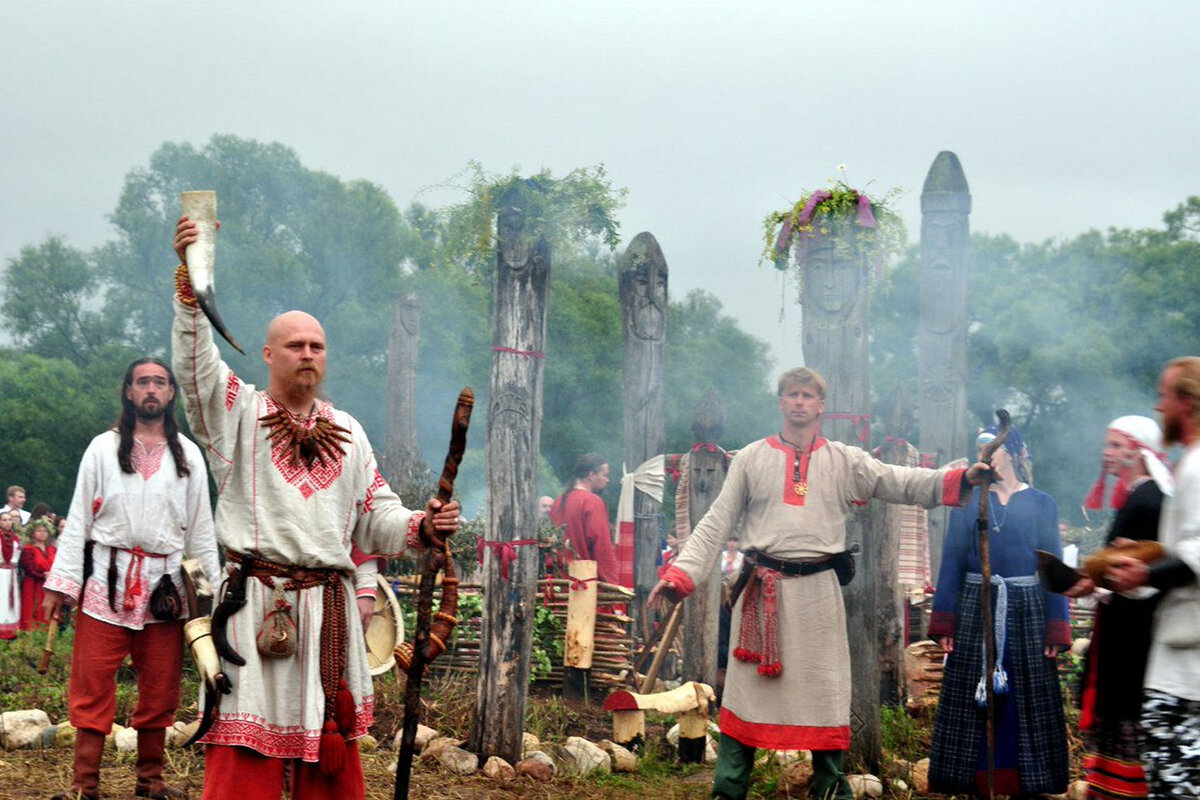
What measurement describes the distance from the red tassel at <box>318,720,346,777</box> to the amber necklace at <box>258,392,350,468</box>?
873mm

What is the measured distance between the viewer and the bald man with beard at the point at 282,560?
429cm

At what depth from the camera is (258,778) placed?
431cm

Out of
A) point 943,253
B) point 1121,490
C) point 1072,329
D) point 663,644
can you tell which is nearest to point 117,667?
point 663,644

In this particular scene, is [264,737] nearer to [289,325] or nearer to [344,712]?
[344,712]

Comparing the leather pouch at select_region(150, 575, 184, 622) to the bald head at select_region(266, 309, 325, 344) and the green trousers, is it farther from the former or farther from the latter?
the green trousers

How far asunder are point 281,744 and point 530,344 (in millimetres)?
3427

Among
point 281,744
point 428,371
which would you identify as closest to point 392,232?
point 428,371

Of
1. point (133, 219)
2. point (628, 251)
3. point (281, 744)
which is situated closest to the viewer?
point (281, 744)

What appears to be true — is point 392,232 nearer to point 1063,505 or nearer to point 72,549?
point 1063,505

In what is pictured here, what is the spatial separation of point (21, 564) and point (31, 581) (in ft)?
0.99

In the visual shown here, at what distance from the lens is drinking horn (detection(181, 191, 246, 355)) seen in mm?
4074

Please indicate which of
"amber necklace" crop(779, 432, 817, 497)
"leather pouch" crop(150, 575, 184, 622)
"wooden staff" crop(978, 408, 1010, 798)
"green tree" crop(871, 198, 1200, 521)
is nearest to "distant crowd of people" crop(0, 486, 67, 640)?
"leather pouch" crop(150, 575, 184, 622)

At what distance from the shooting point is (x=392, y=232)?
31188 millimetres

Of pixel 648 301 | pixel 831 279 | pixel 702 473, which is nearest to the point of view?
pixel 831 279
